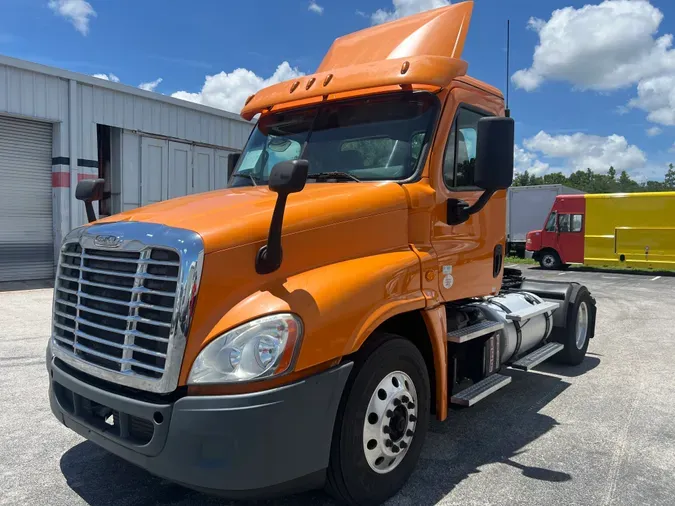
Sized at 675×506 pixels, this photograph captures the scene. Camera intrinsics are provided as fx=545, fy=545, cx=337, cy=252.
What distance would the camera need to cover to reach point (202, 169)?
16.5 meters

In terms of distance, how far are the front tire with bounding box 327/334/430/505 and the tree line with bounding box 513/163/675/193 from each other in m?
108

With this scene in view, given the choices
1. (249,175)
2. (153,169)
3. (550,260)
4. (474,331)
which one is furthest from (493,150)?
(550,260)

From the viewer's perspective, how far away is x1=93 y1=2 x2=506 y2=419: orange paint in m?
2.72

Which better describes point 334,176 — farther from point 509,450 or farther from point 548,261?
point 548,261

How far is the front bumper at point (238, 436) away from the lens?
252cm

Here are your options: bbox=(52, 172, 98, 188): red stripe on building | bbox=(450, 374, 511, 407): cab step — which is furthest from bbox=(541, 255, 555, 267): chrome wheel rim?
bbox=(450, 374, 511, 407): cab step

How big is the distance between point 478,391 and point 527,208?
957 inches

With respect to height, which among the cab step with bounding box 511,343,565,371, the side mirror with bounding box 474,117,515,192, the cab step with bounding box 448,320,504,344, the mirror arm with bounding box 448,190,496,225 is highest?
the side mirror with bounding box 474,117,515,192

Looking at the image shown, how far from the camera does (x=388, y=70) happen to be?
3.88 m

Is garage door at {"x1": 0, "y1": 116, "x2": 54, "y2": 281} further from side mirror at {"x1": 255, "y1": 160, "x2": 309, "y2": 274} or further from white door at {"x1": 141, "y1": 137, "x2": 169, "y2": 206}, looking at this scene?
side mirror at {"x1": 255, "y1": 160, "x2": 309, "y2": 274}

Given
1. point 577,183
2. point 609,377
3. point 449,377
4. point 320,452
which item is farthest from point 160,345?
point 577,183

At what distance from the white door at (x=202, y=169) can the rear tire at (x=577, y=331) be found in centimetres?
1207

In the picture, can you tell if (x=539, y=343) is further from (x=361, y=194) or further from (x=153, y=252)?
(x=153, y=252)

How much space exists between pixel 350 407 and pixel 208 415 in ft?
2.64
